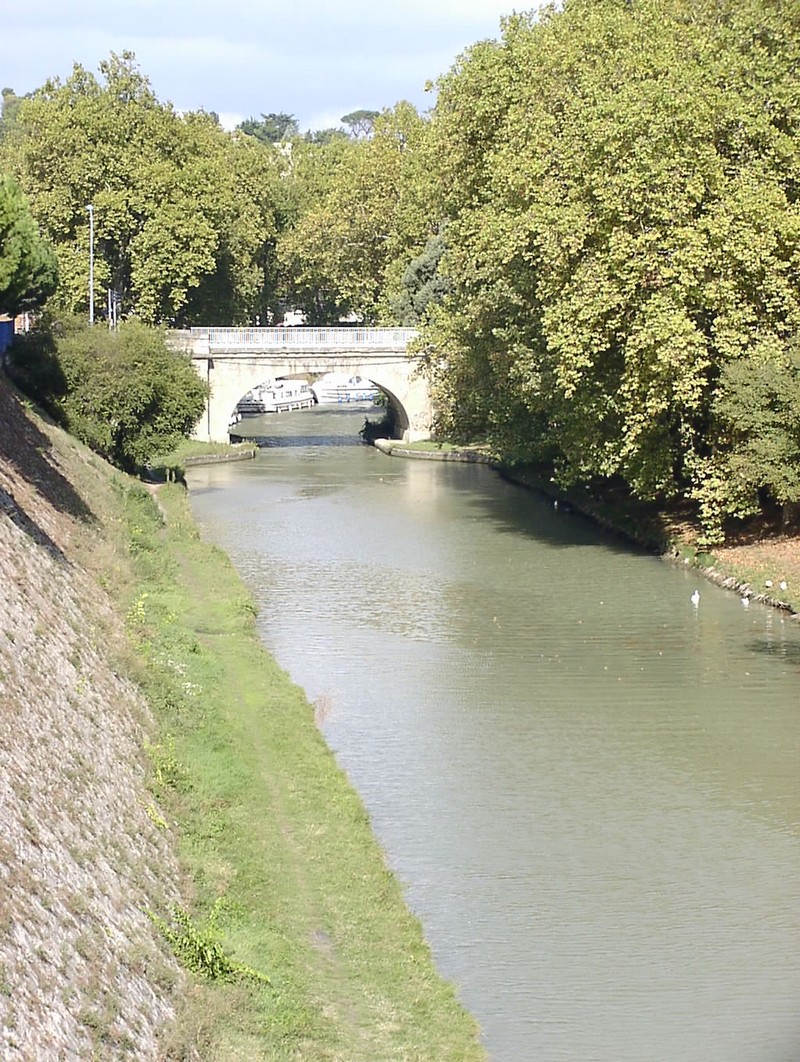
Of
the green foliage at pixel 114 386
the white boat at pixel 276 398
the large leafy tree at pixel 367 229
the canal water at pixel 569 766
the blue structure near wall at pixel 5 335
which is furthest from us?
the white boat at pixel 276 398

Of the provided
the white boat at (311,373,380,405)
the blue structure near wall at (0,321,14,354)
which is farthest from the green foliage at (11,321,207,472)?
the white boat at (311,373,380,405)

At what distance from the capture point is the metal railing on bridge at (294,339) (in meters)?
76.1

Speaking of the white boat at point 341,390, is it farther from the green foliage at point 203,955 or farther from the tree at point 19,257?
the green foliage at point 203,955

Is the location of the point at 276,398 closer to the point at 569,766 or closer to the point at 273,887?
the point at 569,766

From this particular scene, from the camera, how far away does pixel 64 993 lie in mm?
12859

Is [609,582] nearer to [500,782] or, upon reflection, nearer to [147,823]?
[500,782]

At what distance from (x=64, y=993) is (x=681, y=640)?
2402cm

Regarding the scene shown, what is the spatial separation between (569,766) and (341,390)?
9945cm

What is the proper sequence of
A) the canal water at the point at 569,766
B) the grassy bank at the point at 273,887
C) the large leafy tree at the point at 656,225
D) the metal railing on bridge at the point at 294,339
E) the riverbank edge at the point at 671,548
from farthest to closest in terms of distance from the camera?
1. the metal railing on bridge at the point at 294,339
2. the large leafy tree at the point at 656,225
3. the riverbank edge at the point at 671,548
4. the canal water at the point at 569,766
5. the grassy bank at the point at 273,887

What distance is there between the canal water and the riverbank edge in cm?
49

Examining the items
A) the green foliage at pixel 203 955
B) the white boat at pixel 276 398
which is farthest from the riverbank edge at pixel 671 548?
A: the white boat at pixel 276 398

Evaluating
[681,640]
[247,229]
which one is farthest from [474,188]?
[247,229]

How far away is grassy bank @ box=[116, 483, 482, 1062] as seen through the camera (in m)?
15.0

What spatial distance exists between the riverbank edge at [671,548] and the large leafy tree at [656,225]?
5.46ft
